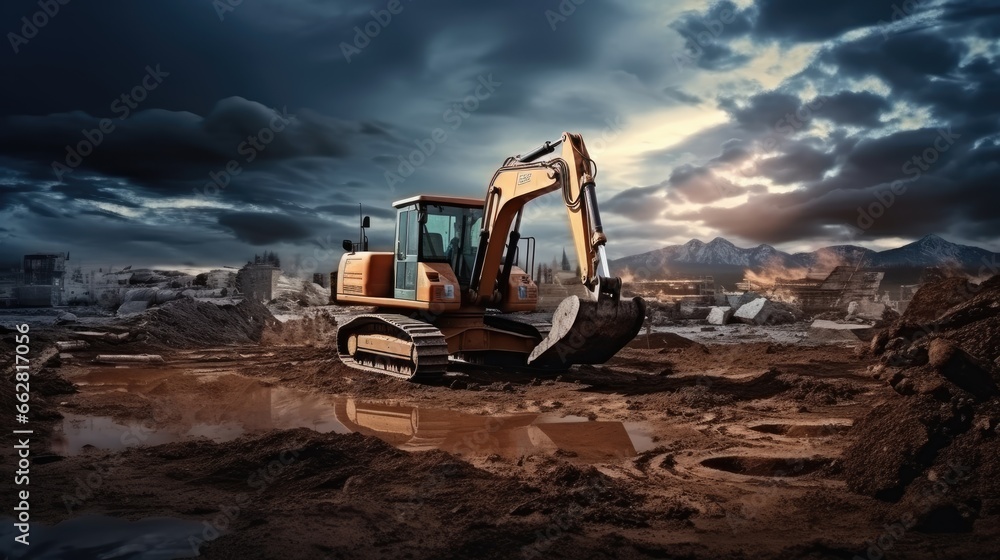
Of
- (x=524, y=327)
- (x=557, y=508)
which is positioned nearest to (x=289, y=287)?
(x=524, y=327)

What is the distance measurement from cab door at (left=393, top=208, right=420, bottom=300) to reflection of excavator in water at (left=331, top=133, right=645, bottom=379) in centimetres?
2

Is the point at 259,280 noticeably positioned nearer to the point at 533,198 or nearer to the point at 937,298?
the point at 533,198

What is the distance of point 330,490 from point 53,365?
9476mm

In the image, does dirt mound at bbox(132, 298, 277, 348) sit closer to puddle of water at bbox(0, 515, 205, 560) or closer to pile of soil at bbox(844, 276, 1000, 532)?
puddle of water at bbox(0, 515, 205, 560)

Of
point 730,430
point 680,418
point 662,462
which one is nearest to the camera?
point 662,462

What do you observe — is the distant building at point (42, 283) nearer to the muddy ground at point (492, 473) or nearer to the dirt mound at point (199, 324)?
the dirt mound at point (199, 324)

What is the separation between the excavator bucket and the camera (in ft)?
25.6

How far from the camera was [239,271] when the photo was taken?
26.4m

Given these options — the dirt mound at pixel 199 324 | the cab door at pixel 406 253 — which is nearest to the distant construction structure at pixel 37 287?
the dirt mound at pixel 199 324

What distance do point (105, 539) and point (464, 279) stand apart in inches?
284

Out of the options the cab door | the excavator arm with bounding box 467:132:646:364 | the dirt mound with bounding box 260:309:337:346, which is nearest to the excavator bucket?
the excavator arm with bounding box 467:132:646:364

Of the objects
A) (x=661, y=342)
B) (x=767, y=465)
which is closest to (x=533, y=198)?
(x=767, y=465)

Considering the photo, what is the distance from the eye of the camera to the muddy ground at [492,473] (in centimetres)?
370

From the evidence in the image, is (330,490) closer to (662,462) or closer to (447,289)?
(662,462)
